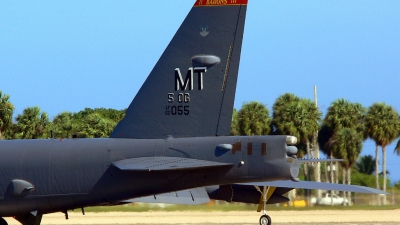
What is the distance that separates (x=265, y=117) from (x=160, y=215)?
27402 millimetres

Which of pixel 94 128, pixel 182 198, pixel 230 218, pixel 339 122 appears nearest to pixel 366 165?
pixel 339 122

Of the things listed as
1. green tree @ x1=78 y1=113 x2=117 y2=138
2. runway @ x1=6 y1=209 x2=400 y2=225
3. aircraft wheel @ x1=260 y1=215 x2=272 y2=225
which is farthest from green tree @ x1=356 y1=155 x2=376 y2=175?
aircraft wheel @ x1=260 y1=215 x2=272 y2=225

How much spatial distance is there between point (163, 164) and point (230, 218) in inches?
692

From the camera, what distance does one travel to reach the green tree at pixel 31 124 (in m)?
51.8

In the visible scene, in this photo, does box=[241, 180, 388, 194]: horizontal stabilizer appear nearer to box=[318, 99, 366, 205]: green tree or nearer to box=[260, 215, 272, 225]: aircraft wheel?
box=[260, 215, 272, 225]: aircraft wheel

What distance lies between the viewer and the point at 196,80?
15.8 meters

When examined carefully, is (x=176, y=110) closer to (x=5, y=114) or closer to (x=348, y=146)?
(x=5, y=114)

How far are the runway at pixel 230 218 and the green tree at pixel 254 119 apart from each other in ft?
75.4

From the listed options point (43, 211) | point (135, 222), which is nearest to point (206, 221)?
point (135, 222)

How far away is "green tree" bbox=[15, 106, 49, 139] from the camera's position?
5178cm

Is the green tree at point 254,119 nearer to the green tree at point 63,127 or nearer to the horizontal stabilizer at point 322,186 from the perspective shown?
the green tree at point 63,127

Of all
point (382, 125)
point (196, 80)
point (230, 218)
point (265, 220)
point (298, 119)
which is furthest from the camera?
point (382, 125)

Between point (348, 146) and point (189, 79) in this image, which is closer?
point (189, 79)

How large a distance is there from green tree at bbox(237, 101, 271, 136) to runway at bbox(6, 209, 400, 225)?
22977 millimetres
